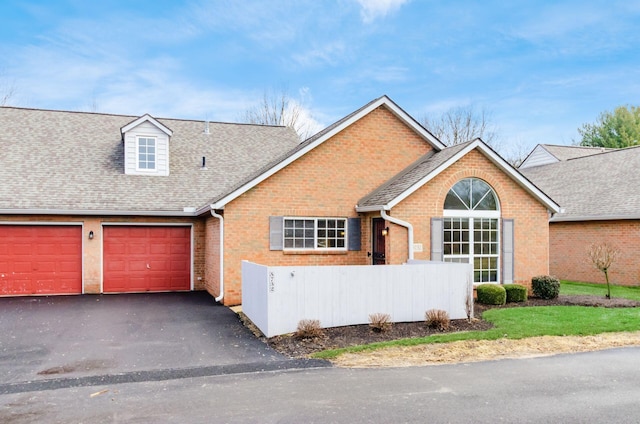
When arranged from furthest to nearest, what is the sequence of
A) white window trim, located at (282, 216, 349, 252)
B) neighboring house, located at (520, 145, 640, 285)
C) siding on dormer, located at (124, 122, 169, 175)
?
1. neighboring house, located at (520, 145, 640, 285)
2. siding on dormer, located at (124, 122, 169, 175)
3. white window trim, located at (282, 216, 349, 252)

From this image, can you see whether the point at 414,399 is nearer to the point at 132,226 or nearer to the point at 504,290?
the point at 504,290

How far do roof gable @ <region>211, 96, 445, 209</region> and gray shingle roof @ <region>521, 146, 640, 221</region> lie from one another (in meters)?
7.91

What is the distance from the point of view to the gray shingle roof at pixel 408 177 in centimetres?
1392

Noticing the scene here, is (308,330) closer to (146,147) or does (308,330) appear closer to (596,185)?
(146,147)

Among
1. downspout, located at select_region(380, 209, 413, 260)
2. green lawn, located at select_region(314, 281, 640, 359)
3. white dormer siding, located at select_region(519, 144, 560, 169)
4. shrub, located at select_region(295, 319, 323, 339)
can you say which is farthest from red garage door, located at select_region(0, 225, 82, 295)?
white dormer siding, located at select_region(519, 144, 560, 169)

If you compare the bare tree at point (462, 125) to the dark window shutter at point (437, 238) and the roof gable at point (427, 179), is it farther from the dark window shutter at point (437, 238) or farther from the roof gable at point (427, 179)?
the dark window shutter at point (437, 238)

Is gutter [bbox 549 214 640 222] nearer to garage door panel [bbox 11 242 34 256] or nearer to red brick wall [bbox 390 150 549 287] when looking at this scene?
red brick wall [bbox 390 150 549 287]

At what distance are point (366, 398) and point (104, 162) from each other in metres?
14.9

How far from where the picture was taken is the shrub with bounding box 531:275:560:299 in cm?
1423

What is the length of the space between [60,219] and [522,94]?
90.9ft

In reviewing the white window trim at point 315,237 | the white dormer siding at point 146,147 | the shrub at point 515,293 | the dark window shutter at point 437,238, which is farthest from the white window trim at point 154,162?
the shrub at point 515,293

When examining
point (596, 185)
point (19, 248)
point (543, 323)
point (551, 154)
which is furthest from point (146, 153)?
point (551, 154)

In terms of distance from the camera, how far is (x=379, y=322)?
10.4m

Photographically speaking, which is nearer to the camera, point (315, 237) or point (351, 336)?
point (351, 336)
